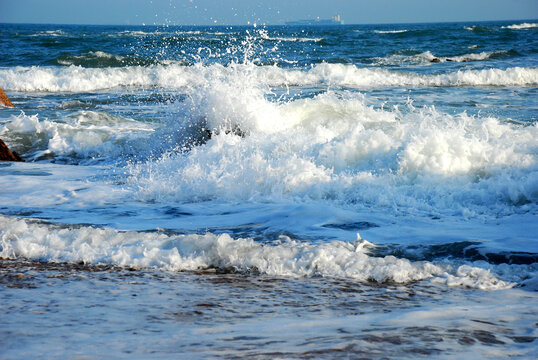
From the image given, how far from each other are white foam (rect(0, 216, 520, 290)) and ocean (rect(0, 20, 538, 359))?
1 centimetres

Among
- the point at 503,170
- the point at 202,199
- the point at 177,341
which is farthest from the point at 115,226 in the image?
the point at 503,170

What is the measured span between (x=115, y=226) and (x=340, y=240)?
1.78 metres

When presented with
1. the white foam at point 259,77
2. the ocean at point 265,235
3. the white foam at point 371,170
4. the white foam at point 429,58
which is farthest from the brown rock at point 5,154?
the white foam at point 429,58

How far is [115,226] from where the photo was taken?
452cm

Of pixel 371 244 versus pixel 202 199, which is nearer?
pixel 371 244

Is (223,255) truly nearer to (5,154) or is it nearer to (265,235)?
(265,235)

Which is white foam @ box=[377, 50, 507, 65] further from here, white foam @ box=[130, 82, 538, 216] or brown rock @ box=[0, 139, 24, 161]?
brown rock @ box=[0, 139, 24, 161]

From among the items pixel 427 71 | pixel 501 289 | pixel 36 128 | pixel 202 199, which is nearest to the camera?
pixel 501 289

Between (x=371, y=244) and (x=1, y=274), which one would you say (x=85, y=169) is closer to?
(x=1, y=274)

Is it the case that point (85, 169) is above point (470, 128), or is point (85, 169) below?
below

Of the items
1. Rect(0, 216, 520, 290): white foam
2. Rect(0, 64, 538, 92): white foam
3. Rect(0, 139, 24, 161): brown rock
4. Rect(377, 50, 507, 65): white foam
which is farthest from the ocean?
Rect(377, 50, 507, 65): white foam

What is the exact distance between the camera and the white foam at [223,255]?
11.0 feet

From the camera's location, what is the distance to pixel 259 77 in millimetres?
18234

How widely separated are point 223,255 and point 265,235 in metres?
0.59
